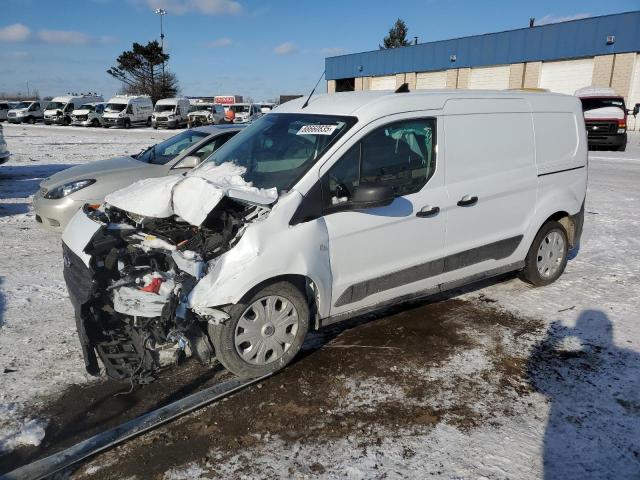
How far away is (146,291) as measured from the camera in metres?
3.31

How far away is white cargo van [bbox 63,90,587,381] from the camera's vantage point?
10.9ft

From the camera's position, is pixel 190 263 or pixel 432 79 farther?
pixel 432 79

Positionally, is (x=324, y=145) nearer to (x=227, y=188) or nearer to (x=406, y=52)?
(x=227, y=188)

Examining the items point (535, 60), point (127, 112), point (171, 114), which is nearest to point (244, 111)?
point (171, 114)

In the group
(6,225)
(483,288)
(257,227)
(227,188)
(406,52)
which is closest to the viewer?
(257,227)

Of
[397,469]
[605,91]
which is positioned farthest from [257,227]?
[605,91]

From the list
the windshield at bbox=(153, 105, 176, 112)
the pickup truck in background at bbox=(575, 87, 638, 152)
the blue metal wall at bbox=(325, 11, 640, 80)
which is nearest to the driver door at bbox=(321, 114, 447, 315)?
the pickup truck in background at bbox=(575, 87, 638, 152)

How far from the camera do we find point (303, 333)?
3.64 metres

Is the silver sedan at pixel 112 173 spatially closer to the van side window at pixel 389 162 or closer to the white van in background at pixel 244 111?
the van side window at pixel 389 162

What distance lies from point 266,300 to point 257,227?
51cm

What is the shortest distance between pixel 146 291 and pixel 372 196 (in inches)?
64.2

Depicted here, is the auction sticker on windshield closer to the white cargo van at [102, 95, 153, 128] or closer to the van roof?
the van roof

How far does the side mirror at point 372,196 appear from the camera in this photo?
11.4 feet

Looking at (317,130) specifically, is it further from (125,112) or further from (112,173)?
(125,112)
